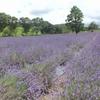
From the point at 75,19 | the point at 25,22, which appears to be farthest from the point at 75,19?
the point at 25,22

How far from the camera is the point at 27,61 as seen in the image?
4.18 meters

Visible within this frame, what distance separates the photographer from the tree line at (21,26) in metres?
32.5

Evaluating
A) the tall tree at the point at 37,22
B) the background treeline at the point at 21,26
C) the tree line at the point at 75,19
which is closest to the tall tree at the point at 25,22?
the background treeline at the point at 21,26

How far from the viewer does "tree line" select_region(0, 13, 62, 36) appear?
32469mm

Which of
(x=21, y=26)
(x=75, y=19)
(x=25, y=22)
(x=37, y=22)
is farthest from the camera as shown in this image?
(x=37, y=22)

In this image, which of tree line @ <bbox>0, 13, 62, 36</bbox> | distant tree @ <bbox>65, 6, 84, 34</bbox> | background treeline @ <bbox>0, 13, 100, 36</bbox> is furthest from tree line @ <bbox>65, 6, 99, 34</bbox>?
tree line @ <bbox>0, 13, 62, 36</bbox>

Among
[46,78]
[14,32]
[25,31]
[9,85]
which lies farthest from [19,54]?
[25,31]

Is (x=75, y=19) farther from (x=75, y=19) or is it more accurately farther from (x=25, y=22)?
(x=25, y=22)

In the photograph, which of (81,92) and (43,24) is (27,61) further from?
(43,24)

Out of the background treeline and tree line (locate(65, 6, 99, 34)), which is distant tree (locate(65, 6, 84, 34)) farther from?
the background treeline

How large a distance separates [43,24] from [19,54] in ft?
136

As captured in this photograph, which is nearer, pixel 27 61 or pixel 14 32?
pixel 27 61

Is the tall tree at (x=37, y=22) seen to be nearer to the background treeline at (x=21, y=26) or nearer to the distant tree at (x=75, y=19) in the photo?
the background treeline at (x=21, y=26)

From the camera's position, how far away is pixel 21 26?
40.1 m
